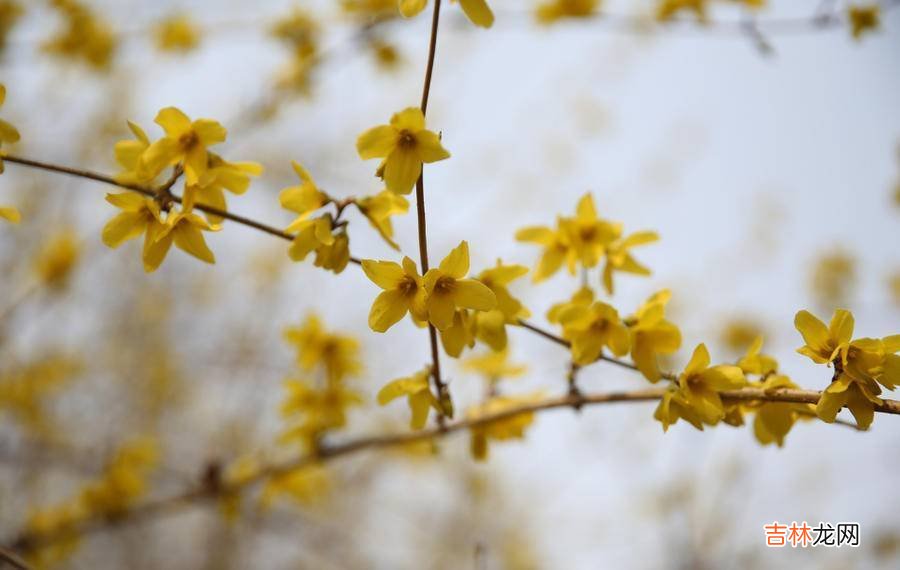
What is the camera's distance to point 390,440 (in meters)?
1.85

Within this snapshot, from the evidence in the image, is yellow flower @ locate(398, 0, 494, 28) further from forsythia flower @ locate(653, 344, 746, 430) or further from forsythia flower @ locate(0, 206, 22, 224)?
forsythia flower @ locate(0, 206, 22, 224)

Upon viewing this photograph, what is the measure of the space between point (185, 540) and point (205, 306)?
226 cm

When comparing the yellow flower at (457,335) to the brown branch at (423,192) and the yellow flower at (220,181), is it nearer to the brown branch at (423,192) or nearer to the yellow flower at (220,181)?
the brown branch at (423,192)

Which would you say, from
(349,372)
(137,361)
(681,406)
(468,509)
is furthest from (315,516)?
(681,406)

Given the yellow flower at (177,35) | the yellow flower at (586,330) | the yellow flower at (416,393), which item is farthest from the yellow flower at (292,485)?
the yellow flower at (177,35)

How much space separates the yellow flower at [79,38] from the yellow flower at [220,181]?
2.84 metres

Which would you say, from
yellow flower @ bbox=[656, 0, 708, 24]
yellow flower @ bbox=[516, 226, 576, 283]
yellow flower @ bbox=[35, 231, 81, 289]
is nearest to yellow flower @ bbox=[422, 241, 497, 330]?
yellow flower @ bbox=[516, 226, 576, 283]

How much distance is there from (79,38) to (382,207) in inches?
123

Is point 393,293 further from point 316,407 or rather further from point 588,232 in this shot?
point 316,407

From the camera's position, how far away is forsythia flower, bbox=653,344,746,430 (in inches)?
47.4

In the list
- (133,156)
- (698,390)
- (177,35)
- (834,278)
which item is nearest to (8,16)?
(177,35)

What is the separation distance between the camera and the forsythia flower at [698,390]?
1205mm

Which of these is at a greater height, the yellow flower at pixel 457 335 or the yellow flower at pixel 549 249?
the yellow flower at pixel 549 249

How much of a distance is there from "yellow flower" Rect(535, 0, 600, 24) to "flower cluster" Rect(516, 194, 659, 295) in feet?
6.11
